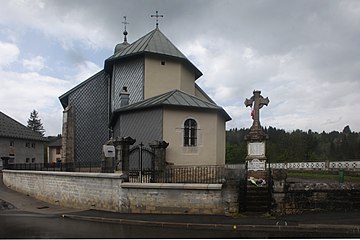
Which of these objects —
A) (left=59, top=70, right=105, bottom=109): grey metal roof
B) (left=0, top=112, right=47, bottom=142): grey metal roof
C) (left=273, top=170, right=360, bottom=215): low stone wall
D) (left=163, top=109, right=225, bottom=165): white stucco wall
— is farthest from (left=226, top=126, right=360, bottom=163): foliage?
(left=0, top=112, right=47, bottom=142): grey metal roof

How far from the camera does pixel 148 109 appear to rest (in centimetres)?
1884

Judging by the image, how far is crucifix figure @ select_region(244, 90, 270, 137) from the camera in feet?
45.4

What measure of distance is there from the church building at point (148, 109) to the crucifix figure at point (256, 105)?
4.41 meters

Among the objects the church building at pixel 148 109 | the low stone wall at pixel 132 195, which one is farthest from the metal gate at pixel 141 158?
the low stone wall at pixel 132 195

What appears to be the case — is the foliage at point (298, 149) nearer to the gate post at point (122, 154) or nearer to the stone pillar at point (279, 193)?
the stone pillar at point (279, 193)

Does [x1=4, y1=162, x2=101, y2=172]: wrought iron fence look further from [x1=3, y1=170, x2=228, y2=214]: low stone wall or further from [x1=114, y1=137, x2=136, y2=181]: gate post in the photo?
[x1=114, y1=137, x2=136, y2=181]: gate post

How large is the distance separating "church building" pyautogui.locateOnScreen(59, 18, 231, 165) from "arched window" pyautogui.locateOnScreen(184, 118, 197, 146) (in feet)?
0.18

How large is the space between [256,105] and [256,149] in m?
1.95

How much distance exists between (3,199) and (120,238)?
1318 cm

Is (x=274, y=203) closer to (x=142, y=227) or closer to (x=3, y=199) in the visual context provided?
(x=142, y=227)

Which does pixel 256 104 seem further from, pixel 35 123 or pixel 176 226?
pixel 35 123

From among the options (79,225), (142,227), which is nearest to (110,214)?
(79,225)

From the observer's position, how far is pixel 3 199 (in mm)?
19047

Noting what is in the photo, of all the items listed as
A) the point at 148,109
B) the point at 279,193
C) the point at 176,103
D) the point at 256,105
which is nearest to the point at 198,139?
the point at 176,103
